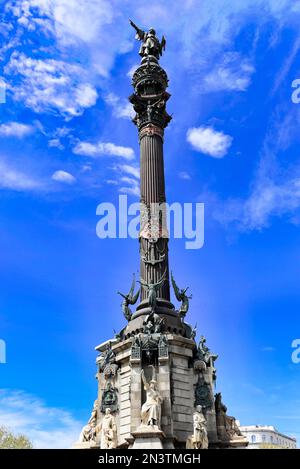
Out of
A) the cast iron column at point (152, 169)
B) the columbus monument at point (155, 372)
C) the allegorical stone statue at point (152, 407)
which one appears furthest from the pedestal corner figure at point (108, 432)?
the cast iron column at point (152, 169)

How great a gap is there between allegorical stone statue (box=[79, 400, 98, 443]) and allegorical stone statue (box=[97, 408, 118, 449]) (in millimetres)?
1888

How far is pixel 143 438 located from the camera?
23859mm

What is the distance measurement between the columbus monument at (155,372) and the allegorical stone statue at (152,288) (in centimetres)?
6

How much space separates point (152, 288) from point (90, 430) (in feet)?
29.1

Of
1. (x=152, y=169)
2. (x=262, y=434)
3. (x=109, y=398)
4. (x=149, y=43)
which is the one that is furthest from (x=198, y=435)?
(x=262, y=434)

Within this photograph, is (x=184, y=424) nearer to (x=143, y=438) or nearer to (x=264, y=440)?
(x=143, y=438)

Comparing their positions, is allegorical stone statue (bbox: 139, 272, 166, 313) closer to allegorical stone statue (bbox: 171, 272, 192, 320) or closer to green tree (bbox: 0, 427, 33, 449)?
allegorical stone statue (bbox: 171, 272, 192, 320)

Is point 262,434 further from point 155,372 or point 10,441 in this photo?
point 155,372

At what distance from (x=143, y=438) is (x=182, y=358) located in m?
5.33

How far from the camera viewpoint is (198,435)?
24672 mm
